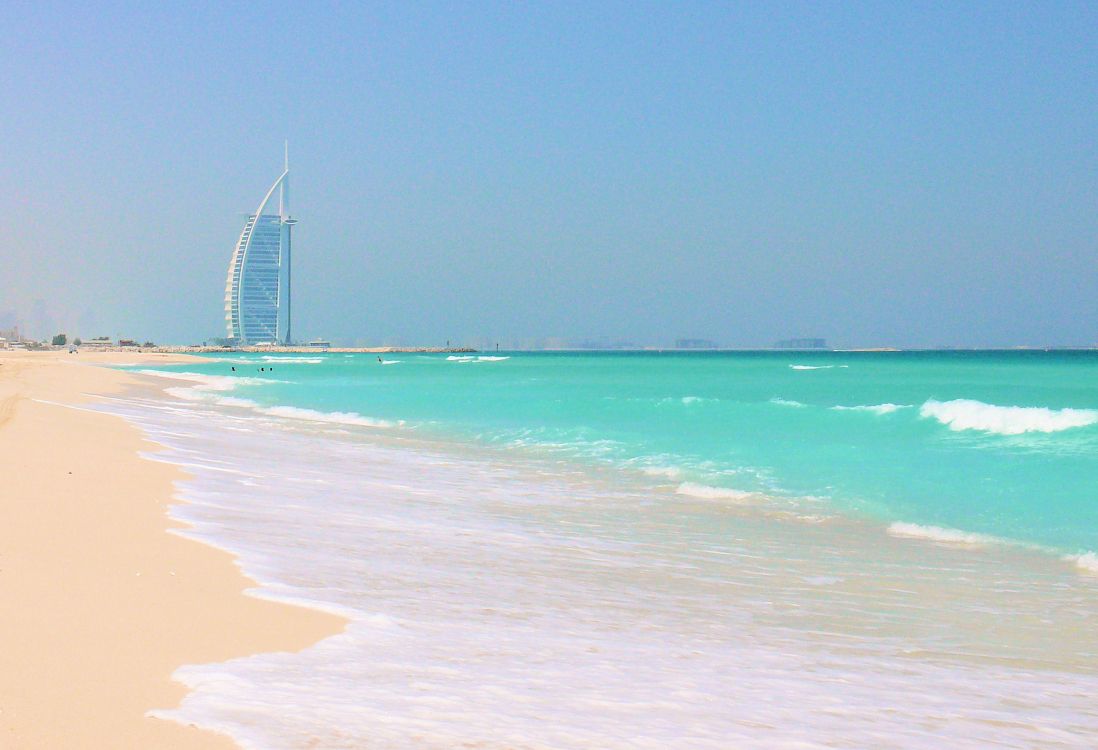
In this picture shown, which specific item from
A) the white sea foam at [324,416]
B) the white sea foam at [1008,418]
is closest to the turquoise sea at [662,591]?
the white sea foam at [1008,418]

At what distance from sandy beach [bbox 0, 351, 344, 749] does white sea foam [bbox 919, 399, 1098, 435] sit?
18487 mm

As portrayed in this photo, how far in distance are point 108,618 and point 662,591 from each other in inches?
146

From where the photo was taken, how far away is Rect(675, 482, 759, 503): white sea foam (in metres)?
12.7

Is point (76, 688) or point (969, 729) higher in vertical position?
point (76, 688)

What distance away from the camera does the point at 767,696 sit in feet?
14.5

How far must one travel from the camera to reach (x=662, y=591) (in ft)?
22.5

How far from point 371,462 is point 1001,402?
85.1 feet

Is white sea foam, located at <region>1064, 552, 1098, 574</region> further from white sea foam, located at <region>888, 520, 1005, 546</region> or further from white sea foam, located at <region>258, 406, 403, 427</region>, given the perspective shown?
white sea foam, located at <region>258, 406, 403, 427</region>

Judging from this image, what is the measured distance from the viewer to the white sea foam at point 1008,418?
67.5 ft

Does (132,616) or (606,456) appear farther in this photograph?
(606,456)

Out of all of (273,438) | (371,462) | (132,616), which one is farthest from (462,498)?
→ (273,438)

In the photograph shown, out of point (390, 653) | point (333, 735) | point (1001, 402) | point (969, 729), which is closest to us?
point (333, 735)

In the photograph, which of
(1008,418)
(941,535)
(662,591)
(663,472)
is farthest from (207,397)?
(662,591)

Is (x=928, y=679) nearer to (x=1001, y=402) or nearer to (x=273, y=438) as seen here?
(x=273, y=438)
